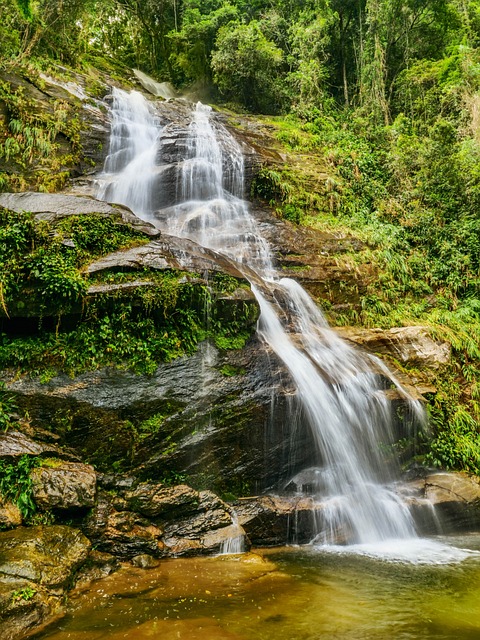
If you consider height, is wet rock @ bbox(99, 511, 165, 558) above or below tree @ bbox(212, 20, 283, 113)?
below

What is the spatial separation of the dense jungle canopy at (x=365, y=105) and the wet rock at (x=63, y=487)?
5802 mm

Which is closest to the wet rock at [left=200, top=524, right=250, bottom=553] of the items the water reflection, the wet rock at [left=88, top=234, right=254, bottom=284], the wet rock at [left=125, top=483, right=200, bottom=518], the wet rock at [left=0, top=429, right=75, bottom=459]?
the water reflection

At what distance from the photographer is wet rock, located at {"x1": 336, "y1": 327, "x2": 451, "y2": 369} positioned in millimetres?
8586

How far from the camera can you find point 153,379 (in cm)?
579

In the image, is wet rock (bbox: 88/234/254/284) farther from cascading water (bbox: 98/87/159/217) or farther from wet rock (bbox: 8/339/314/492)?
cascading water (bbox: 98/87/159/217)

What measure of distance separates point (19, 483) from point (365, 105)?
19.9 meters

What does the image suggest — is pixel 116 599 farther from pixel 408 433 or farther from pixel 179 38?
pixel 179 38

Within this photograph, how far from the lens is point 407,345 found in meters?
8.76

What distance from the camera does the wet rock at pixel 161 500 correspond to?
506 cm

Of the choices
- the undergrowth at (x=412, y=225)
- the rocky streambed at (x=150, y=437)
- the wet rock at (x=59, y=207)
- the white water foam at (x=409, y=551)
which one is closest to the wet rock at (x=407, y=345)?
Result: the undergrowth at (x=412, y=225)

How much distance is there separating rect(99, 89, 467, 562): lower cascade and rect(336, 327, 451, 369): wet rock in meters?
0.57

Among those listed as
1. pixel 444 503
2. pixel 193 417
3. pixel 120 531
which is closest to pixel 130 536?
pixel 120 531

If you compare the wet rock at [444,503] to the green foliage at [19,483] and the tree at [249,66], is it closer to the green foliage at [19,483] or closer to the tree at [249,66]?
the green foliage at [19,483]

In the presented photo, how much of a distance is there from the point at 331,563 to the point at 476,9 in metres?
24.5
